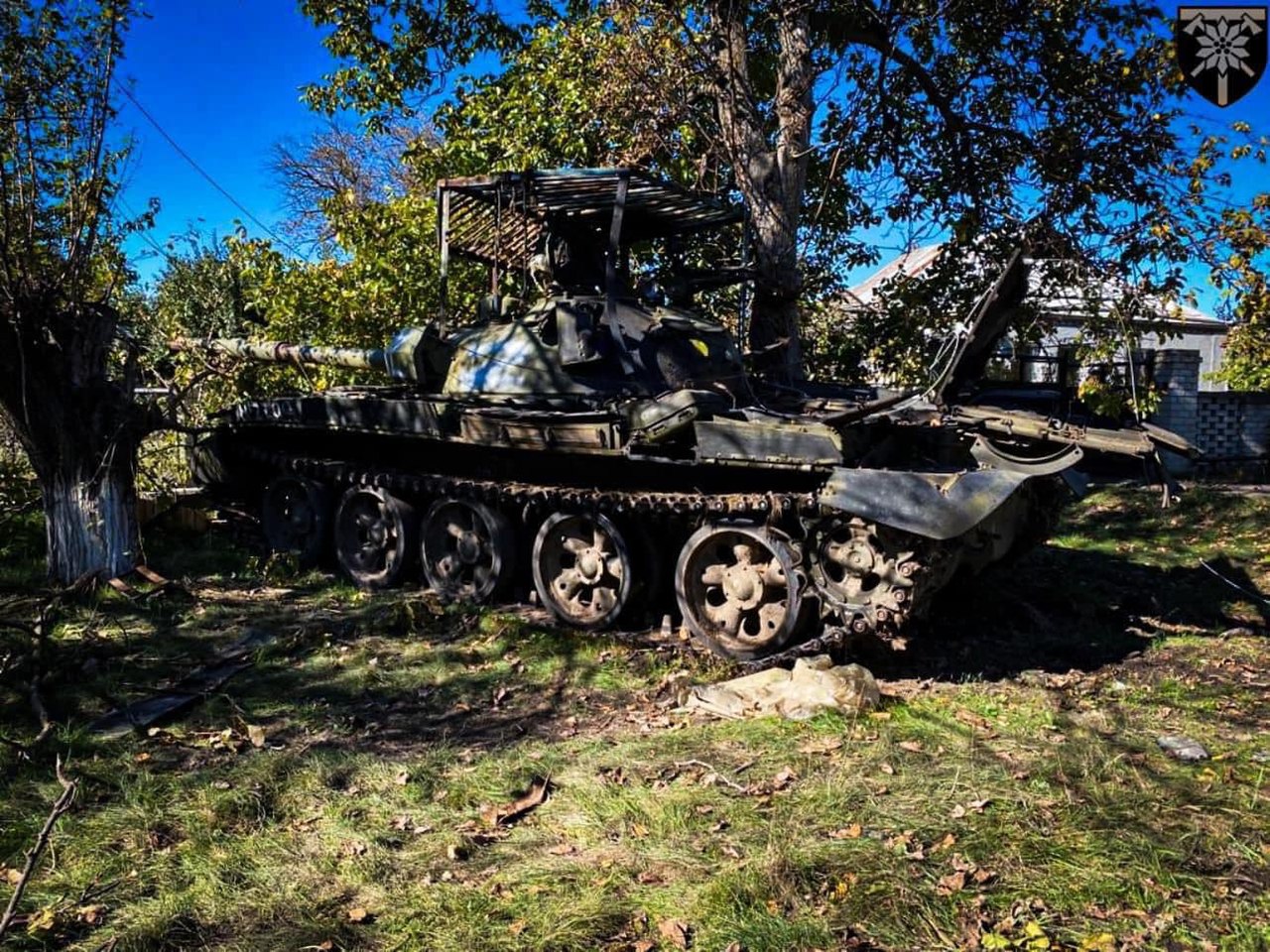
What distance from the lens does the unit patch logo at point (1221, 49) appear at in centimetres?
883

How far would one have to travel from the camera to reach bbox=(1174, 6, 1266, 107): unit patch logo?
29.0 feet

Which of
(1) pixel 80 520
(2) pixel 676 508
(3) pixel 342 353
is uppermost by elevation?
(3) pixel 342 353

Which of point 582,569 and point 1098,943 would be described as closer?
point 1098,943

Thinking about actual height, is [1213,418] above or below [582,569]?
above

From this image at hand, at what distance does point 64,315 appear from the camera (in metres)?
8.20

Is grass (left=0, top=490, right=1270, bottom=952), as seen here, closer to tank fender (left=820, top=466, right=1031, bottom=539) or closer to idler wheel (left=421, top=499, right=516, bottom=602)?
idler wheel (left=421, top=499, right=516, bottom=602)

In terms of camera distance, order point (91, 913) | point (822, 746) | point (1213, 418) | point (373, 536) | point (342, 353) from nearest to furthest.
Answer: point (91, 913) → point (822, 746) → point (373, 536) → point (342, 353) → point (1213, 418)

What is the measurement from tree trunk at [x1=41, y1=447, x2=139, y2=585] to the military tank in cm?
178

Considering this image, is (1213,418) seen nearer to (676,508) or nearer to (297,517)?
(676,508)

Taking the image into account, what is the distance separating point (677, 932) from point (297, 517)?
737 centimetres

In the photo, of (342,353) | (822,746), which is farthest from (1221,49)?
(342,353)

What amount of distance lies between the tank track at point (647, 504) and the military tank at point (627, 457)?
22mm

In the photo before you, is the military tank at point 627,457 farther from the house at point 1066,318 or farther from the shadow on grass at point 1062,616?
the house at point 1066,318

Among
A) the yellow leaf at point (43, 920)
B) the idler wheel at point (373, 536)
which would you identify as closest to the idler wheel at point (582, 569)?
the idler wheel at point (373, 536)
